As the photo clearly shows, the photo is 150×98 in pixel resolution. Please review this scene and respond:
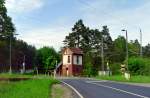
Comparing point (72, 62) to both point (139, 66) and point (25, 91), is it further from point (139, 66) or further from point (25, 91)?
point (25, 91)

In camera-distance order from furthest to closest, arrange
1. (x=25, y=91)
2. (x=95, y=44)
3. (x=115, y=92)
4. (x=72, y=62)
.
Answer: (x=95, y=44) → (x=72, y=62) → (x=115, y=92) → (x=25, y=91)

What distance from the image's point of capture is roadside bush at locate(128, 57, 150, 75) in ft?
243

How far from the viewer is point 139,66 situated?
74.8m

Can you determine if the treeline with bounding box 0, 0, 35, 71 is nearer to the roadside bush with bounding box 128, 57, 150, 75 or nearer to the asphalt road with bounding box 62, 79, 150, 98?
the roadside bush with bounding box 128, 57, 150, 75

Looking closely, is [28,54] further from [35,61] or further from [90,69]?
[90,69]

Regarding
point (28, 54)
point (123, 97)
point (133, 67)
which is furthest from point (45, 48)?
point (123, 97)

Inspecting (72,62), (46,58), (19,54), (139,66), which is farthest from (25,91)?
(19,54)

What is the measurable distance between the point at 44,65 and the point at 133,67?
63323 mm

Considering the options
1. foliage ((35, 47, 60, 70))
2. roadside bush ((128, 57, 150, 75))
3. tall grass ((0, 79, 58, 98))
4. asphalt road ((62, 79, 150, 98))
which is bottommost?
asphalt road ((62, 79, 150, 98))

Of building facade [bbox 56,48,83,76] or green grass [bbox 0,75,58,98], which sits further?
building facade [bbox 56,48,83,76]

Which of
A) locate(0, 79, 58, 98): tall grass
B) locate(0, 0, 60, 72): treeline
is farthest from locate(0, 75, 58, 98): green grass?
locate(0, 0, 60, 72): treeline

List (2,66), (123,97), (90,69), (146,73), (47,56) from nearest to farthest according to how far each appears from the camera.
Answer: (123,97)
(146,73)
(90,69)
(2,66)
(47,56)

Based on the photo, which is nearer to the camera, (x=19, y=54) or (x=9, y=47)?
(x=9, y=47)

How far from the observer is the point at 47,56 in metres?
140
